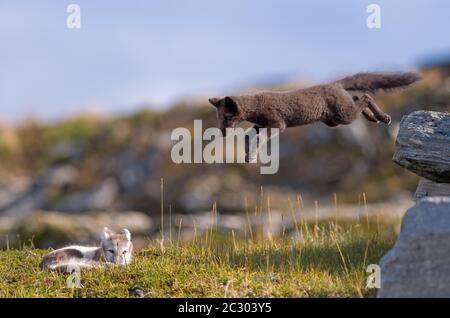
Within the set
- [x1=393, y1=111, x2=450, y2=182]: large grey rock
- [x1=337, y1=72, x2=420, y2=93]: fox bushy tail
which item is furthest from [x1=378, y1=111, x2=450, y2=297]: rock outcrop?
[x1=337, y1=72, x2=420, y2=93]: fox bushy tail

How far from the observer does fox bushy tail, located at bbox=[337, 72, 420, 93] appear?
12.7 metres

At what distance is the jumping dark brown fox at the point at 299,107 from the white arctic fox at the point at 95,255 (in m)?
2.41

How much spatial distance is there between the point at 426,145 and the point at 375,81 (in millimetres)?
1324

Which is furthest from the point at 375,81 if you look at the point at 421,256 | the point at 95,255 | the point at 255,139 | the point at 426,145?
the point at 95,255

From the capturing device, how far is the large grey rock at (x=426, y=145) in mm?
12297

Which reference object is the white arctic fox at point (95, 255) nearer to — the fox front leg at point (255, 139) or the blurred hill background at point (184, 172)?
the fox front leg at point (255, 139)

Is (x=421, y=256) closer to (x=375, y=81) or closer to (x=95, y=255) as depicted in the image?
(x=375, y=81)

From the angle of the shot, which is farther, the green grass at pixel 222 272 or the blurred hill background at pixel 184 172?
the blurred hill background at pixel 184 172

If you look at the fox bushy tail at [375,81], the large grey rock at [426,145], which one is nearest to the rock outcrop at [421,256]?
the large grey rock at [426,145]

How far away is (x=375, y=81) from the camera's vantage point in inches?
504

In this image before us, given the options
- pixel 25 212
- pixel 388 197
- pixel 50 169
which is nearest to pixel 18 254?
pixel 388 197

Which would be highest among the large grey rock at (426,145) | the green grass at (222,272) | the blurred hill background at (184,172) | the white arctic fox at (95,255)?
the large grey rock at (426,145)

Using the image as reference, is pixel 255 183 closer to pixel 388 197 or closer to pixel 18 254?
pixel 388 197

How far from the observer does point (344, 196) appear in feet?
129
